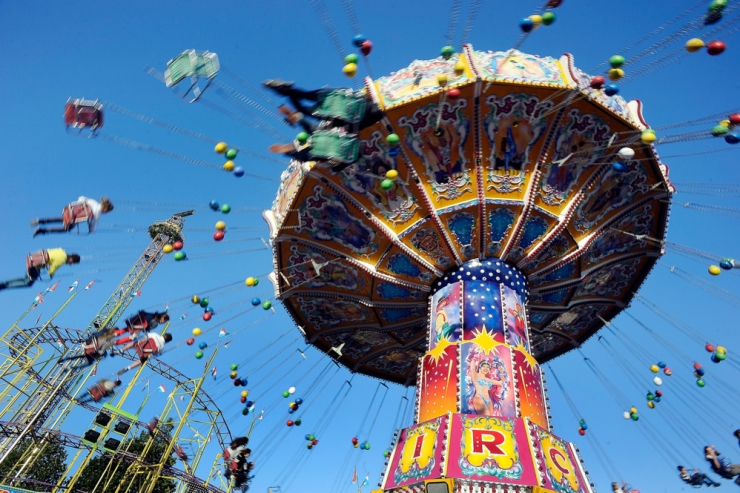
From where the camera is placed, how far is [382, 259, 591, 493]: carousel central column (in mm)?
8242

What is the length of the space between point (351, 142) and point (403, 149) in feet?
4.98

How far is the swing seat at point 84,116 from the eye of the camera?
30.2ft

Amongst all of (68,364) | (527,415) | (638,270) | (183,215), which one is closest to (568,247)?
(638,270)

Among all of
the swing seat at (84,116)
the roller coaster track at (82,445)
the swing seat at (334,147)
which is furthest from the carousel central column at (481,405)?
the roller coaster track at (82,445)

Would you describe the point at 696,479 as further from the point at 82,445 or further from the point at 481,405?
the point at 82,445

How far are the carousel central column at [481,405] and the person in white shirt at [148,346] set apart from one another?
5776mm

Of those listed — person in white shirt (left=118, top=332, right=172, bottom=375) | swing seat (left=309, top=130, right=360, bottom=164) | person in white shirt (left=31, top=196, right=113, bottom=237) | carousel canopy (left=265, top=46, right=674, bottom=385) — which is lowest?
person in white shirt (left=118, top=332, right=172, bottom=375)

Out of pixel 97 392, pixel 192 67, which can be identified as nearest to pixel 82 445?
pixel 97 392

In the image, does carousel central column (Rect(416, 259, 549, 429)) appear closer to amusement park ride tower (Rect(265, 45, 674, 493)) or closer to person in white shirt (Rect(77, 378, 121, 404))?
amusement park ride tower (Rect(265, 45, 674, 493))

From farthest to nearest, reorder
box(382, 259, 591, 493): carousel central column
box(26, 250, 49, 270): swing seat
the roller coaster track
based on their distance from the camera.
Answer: the roller coaster track → box(26, 250, 49, 270): swing seat → box(382, 259, 591, 493): carousel central column

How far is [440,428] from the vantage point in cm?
902

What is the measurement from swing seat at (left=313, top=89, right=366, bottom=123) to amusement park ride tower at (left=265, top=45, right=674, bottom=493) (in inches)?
39.1

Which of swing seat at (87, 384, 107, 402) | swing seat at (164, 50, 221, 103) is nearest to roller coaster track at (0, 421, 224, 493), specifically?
swing seat at (87, 384, 107, 402)

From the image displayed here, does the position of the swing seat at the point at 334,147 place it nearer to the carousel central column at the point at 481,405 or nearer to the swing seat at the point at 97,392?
the carousel central column at the point at 481,405
